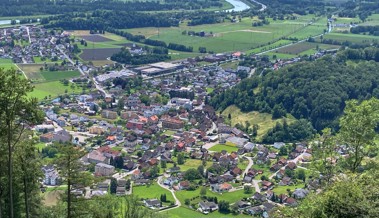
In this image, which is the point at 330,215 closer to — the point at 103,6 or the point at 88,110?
the point at 88,110

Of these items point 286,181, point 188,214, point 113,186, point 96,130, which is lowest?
point 188,214

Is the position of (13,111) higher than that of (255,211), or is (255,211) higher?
(13,111)

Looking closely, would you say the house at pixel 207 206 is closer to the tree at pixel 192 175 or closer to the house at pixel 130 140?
the tree at pixel 192 175

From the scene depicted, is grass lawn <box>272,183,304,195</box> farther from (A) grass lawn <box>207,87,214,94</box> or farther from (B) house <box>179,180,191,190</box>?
(A) grass lawn <box>207,87,214,94</box>

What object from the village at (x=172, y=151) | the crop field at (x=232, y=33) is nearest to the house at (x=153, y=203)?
the village at (x=172, y=151)

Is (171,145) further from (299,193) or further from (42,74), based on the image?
(42,74)

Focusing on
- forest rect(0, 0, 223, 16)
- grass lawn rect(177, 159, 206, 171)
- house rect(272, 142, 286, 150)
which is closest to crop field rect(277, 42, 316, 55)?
house rect(272, 142, 286, 150)

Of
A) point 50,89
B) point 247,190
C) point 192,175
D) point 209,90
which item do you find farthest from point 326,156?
point 50,89
